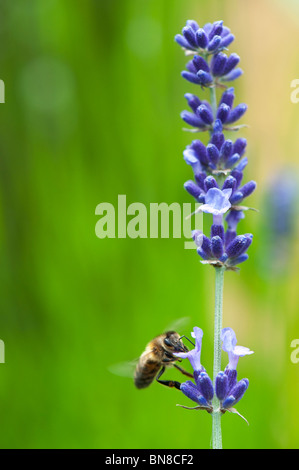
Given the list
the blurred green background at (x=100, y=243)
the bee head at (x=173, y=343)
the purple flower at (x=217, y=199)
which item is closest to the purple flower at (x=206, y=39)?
the purple flower at (x=217, y=199)

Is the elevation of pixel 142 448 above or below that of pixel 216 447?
below

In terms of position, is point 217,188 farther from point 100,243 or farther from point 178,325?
point 100,243

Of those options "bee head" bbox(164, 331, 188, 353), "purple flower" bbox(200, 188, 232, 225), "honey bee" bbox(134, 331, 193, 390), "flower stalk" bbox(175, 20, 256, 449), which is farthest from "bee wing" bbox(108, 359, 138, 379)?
"purple flower" bbox(200, 188, 232, 225)

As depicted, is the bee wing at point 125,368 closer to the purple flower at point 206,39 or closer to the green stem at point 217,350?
the green stem at point 217,350

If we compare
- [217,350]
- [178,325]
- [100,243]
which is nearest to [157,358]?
[178,325]

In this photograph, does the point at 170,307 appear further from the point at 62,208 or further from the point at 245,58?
the point at 245,58

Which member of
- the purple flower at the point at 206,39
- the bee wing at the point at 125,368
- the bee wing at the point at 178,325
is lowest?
the bee wing at the point at 125,368

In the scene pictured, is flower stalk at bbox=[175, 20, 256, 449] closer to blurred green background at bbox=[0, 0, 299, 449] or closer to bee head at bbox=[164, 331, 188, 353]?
bee head at bbox=[164, 331, 188, 353]

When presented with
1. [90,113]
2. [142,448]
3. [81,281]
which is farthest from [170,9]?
[142,448]
